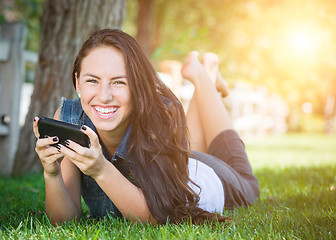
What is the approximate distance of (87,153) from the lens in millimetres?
1767

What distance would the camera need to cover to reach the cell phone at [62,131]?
177cm

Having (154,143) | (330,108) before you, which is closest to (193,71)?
(154,143)

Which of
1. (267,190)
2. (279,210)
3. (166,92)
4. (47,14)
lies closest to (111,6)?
(47,14)

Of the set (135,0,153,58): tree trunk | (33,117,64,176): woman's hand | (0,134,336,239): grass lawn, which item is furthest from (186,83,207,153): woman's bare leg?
(135,0,153,58): tree trunk

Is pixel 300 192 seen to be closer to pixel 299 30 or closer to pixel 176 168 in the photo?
pixel 176 168

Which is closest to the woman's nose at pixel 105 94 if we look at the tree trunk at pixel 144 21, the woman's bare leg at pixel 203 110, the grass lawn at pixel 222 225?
the grass lawn at pixel 222 225

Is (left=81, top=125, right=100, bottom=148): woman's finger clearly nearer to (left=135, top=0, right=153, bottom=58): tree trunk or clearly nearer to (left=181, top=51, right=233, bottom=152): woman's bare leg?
(left=181, top=51, right=233, bottom=152): woman's bare leg

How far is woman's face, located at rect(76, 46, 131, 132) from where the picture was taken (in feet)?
6.64

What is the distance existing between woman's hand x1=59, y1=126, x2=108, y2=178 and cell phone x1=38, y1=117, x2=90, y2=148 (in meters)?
0.02

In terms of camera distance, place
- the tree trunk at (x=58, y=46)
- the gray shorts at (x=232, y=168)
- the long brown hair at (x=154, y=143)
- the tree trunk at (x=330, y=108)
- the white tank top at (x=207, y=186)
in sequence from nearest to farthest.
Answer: the long brown hair at (x=154, y=143) < the white tank top at (x=207, y=186) < the gray shorts at (x=232, y=168) < the tree trunk at (x=58, y=46) < the tree trunk at (x=330, y=108)

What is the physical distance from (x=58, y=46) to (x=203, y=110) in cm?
162

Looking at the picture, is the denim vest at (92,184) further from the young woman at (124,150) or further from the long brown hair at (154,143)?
the long brown hair at (154,143)

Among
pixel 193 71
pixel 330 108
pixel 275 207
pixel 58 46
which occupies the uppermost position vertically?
pixel 58 46

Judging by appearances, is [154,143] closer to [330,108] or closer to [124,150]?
[124,150]
